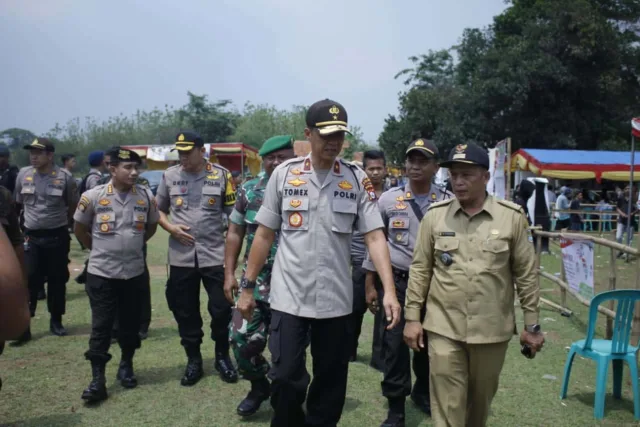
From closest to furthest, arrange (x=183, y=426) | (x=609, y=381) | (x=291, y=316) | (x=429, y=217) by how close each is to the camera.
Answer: (x=291, y=316), (x=429, y=217), (x=183, y=426), (x=609, y=381)

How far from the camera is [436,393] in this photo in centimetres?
352

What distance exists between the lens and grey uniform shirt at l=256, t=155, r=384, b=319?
3445mm

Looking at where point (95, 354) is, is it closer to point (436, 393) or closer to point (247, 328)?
point (247, 328)

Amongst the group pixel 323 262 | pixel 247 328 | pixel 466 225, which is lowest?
pixel 247 328

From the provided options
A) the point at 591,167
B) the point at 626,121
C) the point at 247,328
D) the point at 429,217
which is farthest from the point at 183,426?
the point at 626,121

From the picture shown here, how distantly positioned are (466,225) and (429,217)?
0.25 meters

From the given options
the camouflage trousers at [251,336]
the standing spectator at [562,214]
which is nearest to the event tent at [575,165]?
the standing spectator at [562,214]

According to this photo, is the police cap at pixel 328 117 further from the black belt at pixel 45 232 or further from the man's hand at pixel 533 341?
the black belt at pixel 45 232

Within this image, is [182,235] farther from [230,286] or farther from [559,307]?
[559,307]

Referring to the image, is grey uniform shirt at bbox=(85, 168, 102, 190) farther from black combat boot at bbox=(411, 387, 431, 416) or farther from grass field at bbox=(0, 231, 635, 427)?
black combat boot at bbox=(411, 387, 431, 416)

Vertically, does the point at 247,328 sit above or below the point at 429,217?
below

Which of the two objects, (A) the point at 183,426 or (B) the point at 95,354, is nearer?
(A) the point at 183,426

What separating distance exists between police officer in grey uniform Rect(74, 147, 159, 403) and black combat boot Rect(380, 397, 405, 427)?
2321 mm

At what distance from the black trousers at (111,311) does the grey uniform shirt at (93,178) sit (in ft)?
12.3
